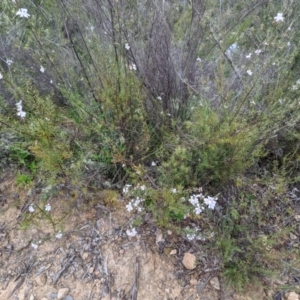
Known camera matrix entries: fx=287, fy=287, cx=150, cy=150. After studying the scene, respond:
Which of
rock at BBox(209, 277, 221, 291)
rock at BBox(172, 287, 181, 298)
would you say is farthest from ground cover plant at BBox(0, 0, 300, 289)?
rock at BBox(172, 287, 181, 298)

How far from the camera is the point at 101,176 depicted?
6.69ft

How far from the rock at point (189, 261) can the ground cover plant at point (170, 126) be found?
0.11 meters

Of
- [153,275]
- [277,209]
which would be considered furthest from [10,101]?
[277,209]

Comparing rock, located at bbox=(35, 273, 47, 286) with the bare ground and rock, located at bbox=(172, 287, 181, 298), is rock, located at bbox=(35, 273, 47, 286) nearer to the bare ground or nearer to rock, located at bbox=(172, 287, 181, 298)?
the bare ground

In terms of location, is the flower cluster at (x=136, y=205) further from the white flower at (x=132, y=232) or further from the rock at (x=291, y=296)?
the rock at (x=291, y=296)

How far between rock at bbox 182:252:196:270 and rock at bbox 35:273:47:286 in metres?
0.86

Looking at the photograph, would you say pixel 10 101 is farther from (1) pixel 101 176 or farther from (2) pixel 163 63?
→ (2) pixel 163 63

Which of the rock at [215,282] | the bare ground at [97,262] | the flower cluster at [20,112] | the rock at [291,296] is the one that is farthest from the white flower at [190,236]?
the flower cluster at [20,112]

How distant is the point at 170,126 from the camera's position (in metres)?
2.14

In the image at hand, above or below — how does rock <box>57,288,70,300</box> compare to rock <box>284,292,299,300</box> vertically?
above

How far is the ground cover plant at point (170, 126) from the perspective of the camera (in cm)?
170

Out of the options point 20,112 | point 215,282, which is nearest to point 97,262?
point 215,282

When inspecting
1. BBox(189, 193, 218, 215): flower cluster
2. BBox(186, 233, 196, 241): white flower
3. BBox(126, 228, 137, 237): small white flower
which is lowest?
BBox(186, 233, 196, 241): white flower

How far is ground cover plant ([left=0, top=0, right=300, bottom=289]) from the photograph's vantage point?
1703 millimetres
